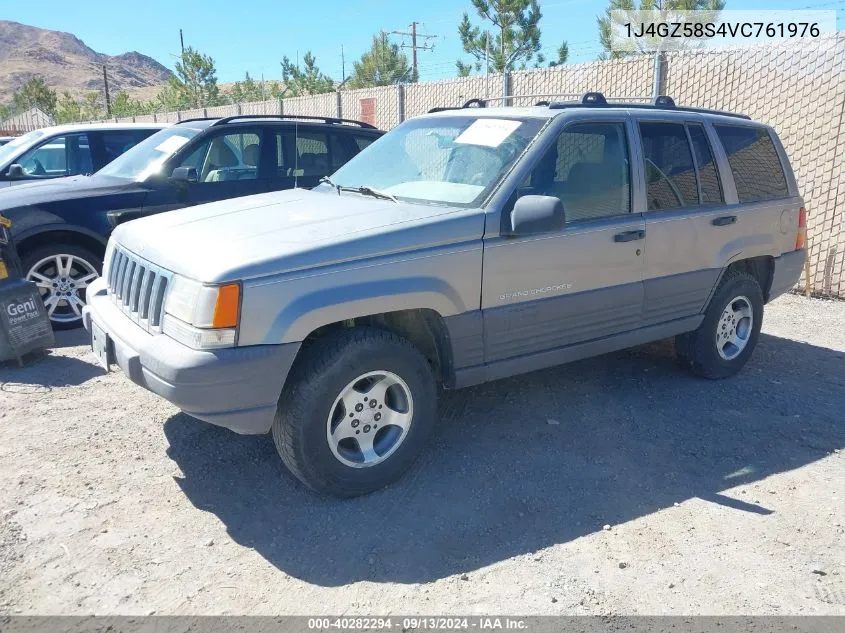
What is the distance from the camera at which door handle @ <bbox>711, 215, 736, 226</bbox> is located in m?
4.83

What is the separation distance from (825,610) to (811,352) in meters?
3.75

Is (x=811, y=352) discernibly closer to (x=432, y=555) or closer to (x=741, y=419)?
(x=741, y=419)

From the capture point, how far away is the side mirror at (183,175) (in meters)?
6.32

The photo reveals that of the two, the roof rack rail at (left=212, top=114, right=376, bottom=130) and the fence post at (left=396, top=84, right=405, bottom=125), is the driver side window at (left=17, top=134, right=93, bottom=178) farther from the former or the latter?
the fence post at (left=396, top=84, right=405, bottom=125)

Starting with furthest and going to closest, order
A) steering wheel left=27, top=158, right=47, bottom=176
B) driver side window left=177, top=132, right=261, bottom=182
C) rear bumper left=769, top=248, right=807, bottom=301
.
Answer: steering wheel left=27, top=158, right=47, bottom=176, driver side window left=177, top=132, right=261, bottom=182, rear bumper left=769, top=248, right=807, bottom=301

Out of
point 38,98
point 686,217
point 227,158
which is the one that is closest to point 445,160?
point 686,217

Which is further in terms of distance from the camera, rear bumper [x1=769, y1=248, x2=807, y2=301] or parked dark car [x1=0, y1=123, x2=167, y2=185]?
parked dark car [x1=0, y1=123, x2=167, y2=185]

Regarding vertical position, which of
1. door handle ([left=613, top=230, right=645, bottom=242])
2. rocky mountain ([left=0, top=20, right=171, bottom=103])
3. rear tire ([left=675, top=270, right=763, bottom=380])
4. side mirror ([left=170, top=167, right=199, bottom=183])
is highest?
rocky mountain ([left=0, top=20, right=171, bottom=103])

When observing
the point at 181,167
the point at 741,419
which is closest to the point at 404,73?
the point at 181,167

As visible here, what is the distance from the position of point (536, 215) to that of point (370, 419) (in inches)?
53.3

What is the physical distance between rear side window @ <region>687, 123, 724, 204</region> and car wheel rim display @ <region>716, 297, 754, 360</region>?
2.78 feet

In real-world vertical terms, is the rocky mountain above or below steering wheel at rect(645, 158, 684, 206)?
above

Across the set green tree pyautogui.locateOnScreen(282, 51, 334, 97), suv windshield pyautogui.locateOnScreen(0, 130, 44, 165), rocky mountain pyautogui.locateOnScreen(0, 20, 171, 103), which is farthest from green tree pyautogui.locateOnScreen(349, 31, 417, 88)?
rocky mountain pyautogui.locateOnScreen(0, 20, 171, 103)

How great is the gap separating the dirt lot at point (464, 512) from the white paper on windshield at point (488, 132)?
1745 mm
